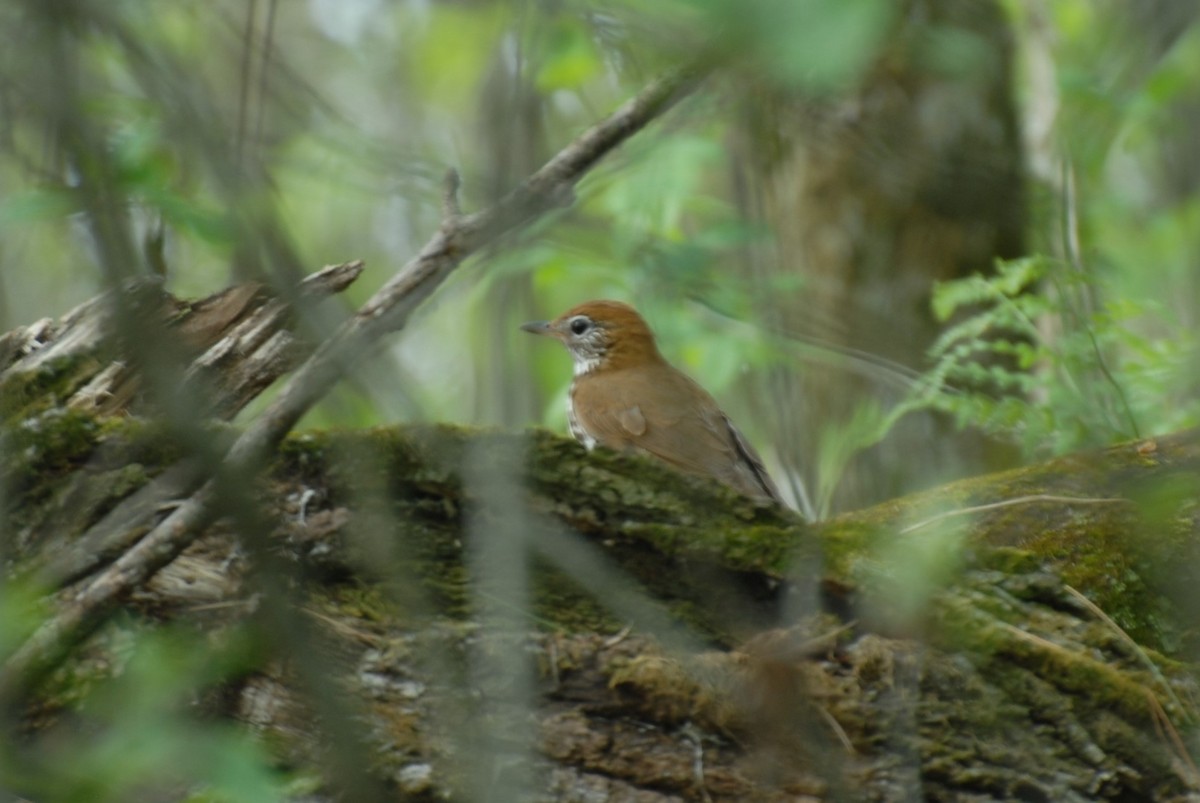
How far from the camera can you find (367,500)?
2631 millimetres

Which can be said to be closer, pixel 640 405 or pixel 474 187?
pixel 474 187

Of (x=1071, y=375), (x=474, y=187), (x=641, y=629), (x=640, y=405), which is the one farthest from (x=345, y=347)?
(x=1071, y=375)

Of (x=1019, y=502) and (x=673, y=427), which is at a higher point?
(x=673, y=427)

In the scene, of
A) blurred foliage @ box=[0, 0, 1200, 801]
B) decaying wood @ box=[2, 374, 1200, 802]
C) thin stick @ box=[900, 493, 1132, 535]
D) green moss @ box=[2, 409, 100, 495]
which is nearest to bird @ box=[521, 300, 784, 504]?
blurred foliage @ box=[0, 0, 1200, 801]

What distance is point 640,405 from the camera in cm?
550

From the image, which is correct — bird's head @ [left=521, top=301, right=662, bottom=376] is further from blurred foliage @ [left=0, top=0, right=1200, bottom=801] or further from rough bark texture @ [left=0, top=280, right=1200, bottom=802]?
rough bark texture @ [left=0, top=280, right=1200, bottom=802]

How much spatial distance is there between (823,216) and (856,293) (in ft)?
1.58

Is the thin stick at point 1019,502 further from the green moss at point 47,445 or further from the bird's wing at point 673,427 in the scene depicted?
the green moss at point 47,445

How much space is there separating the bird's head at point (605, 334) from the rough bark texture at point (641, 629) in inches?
116

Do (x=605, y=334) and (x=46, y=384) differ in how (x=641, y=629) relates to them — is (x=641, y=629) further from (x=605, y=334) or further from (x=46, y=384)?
(x=605, y=334)

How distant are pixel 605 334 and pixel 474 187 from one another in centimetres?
397

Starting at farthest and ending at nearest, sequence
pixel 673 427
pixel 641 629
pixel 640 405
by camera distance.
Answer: pixel 640 405
pixel 673 427
pixel 641 629

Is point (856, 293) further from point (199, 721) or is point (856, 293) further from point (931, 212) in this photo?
point (199, 721)

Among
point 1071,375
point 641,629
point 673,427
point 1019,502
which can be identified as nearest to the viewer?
point 641,629
